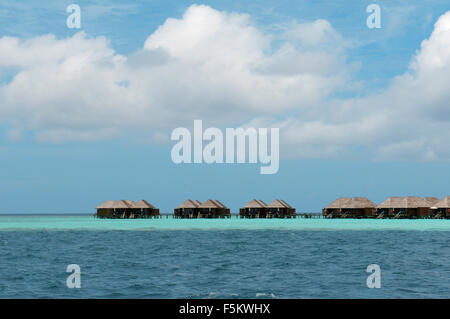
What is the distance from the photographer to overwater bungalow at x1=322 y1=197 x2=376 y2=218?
347ft

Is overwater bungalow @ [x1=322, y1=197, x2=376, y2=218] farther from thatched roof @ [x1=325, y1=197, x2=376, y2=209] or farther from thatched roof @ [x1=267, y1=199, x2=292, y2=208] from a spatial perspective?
thatched roof @ [x1=267, y1=199, x2=292, y2=208]

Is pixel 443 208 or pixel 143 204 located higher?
pixel 143 204

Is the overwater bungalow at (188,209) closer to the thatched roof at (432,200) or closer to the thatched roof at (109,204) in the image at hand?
the thatched roof at (109,204)

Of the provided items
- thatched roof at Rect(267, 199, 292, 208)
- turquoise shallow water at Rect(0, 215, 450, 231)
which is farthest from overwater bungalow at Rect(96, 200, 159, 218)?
thatched roof at Rect(267, 199, 292, 208)

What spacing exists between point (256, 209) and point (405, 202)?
3377 centimetres

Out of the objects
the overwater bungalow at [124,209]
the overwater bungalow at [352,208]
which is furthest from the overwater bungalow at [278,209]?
the overwater bungalow at [124,209]

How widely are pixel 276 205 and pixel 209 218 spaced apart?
659 inches

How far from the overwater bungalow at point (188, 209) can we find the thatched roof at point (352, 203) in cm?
3093

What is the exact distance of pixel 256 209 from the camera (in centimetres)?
11506

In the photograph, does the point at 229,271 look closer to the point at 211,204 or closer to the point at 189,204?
the point at 189,204

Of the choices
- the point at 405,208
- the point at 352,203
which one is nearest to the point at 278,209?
the point at 352,203

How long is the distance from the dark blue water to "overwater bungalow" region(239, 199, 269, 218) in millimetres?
74768
